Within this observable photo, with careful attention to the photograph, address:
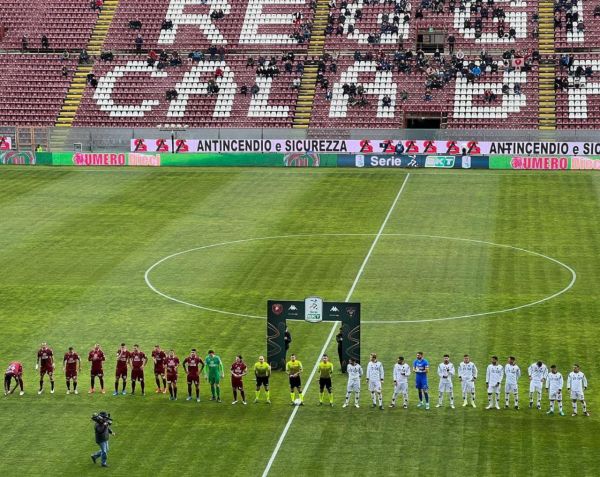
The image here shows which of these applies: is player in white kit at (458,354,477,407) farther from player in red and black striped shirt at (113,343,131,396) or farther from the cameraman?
the cameraman

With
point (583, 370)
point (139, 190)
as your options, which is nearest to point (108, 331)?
point (583, 370)

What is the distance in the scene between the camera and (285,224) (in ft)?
196

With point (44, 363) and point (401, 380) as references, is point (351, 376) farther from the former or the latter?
point (44, 363)

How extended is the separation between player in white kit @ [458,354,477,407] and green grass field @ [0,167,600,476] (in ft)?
2.01

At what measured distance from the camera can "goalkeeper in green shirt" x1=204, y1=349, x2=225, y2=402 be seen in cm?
3397

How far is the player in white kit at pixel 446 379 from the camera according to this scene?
3331 cm

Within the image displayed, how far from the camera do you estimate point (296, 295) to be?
45.8m

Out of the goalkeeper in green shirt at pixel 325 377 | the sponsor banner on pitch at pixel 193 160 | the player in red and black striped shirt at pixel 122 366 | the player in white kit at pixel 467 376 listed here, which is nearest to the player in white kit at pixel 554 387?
the player in white kit at pixel 467 376

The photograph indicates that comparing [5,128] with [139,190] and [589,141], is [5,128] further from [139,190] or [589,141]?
[589,141]

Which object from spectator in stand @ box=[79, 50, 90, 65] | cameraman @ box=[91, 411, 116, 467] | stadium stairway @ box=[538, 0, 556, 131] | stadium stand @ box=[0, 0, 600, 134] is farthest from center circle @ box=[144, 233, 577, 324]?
spectator in stand @ box=[79, 50, 90, 65]

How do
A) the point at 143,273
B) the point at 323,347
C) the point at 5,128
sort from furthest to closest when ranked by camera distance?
the point at 5,128, the point at 143,273, the point at 323,347

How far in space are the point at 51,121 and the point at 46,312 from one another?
1946 inches

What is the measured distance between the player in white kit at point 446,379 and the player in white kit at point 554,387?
2.67 metres

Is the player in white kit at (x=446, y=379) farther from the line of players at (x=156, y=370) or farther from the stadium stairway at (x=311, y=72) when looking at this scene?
the stadium stairway at (x=311, y=72)
